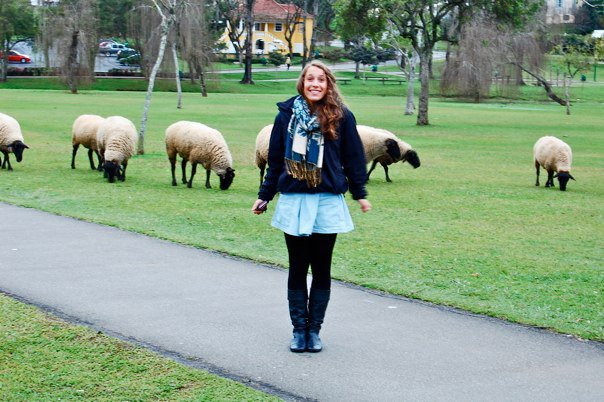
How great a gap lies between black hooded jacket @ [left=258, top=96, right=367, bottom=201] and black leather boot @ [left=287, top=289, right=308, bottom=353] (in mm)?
843

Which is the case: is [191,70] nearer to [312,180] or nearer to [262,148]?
[262,148]

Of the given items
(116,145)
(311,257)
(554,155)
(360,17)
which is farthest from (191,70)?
(311,257)

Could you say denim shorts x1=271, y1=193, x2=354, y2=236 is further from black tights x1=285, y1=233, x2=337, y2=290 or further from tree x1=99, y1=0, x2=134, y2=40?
tree x1=99, y1=0, x2=134, y2=40

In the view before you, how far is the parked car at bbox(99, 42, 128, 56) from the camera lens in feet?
344

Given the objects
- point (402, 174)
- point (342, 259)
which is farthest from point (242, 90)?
point (342, 259)

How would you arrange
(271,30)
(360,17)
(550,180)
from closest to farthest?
(550,180) < (360,17) < (271,30)

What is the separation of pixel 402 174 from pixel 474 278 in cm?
1310

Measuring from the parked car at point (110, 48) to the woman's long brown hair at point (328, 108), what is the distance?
327 feet

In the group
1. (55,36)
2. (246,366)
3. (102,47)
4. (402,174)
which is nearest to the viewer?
(246,366)

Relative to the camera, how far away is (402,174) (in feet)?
77.0

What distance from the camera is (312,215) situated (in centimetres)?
707

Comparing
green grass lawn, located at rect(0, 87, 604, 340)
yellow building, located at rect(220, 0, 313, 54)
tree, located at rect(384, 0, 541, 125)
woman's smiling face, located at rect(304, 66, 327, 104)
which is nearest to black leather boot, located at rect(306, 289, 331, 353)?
woman's smiling face, located at rect(304, 66, 327, 104)

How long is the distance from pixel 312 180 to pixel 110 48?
10351cm

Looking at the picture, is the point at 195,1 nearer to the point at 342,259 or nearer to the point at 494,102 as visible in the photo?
the point at 494,102
